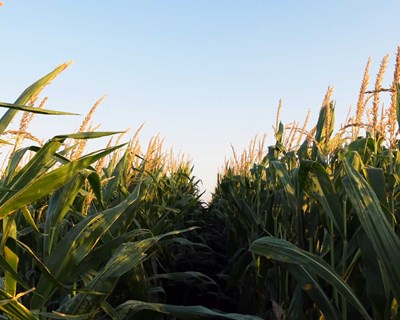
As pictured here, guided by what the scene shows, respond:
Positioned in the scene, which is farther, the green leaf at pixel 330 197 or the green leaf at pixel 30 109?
the green leaf at pixel 330 197

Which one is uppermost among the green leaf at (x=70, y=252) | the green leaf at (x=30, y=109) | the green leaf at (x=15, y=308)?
the green leaf at (x=30, y=109)

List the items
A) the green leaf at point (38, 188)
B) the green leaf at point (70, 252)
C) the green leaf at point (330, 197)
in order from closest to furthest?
the green leaf at point (38, 188)
the green leaf at point (70, 252)
the green leaf at point (330, 197)

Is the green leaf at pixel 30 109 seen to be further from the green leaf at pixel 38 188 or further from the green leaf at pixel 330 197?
the green leaf at pixel 330 197

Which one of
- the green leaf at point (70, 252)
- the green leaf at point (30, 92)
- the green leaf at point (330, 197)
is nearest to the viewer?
the green leaf at point (30, 92)

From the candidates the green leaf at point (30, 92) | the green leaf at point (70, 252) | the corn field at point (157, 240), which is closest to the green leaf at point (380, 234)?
the corn field at point (157, 240)

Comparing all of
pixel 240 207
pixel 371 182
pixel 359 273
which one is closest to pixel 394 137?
pixel 371 182

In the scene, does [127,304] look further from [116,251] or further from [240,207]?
[240,207]

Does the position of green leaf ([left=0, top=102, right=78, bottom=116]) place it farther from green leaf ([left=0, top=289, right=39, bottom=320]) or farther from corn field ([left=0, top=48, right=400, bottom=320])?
green leaf ([left=0, top=289, right=39, bottom=320])

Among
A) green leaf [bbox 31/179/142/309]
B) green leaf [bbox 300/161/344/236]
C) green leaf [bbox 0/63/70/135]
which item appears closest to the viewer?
green leaf [bbox 0/63/70/135]

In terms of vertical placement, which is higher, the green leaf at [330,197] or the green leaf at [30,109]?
the green leaf at [330,197]

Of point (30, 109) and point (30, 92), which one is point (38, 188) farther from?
point (30, 92)

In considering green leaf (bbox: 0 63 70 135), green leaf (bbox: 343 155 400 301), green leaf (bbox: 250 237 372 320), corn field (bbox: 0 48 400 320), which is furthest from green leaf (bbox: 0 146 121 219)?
green leaf (bbox: 343 155 400 301)

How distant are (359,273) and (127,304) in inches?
29.8

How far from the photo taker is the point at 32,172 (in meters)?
1.05
